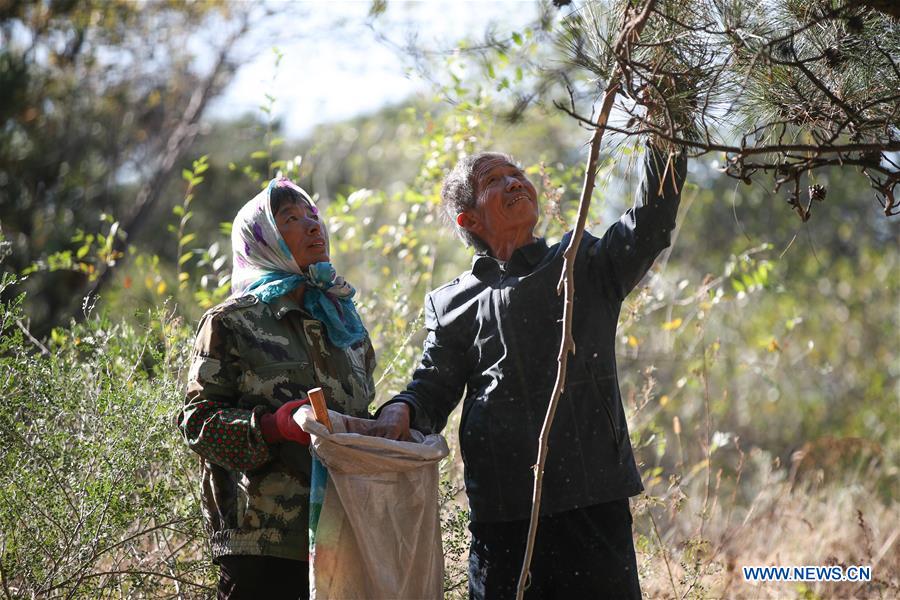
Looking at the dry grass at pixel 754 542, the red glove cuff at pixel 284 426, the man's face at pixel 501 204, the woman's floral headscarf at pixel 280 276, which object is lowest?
the dry grass at pixel 754 542

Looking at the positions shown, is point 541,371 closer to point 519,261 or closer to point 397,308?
point 519,261

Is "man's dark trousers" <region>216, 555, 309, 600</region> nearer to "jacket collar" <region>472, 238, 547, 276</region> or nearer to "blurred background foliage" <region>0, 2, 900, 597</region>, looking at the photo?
"blurred background foliage" <region>0, 2, 900, 597</region>

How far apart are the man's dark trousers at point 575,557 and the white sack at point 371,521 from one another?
0.21m

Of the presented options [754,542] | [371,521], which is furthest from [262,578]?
[754,542]

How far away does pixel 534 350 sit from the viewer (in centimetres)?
281

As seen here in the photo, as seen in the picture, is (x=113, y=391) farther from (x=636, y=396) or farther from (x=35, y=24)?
(x=35, y=24)

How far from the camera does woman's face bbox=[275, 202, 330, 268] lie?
2.96m

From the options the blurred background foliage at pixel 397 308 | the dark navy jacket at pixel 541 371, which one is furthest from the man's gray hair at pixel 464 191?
the blurred background foliage at pixel 397 308

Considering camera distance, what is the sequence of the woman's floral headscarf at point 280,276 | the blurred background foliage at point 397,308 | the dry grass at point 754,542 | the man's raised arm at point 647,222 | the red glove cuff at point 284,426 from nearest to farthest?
the red glove cuff at point 284,426 < the man's raised arm at point 647,222 < the woman's floral headscarf at point 280,276 < the blurred background foliage at point 397,308 < the dry grass at point 754,542

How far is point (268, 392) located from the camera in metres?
2.73

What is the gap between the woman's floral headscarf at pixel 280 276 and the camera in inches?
114

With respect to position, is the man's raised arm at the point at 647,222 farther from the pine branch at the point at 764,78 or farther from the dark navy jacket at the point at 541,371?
the pine branch at the point at 764,78

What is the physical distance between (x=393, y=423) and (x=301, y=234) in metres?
0.64

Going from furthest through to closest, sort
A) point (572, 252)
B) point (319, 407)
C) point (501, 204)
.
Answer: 1. point (501, 204)
2. point (319, 407)
3. point (572, 252)
